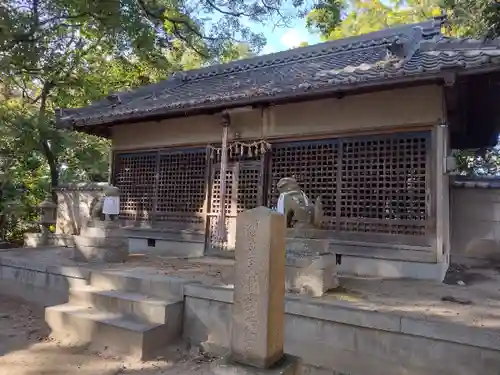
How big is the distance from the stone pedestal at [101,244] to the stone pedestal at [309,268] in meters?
4.15

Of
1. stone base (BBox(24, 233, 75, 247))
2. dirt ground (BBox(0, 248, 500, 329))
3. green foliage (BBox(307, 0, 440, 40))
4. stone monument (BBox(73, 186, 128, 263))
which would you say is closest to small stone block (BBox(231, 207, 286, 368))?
dirt ground (BBox(0, 248, 500, 329))

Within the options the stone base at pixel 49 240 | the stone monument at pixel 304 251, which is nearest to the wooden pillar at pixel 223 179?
the stone monument at pixel 304 251

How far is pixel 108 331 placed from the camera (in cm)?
534

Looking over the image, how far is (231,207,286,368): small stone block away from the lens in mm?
2842

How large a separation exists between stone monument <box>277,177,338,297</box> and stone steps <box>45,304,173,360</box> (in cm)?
203

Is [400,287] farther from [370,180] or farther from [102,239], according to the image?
[102,239]

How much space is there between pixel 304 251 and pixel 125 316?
2818 mm

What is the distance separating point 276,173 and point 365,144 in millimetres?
2098

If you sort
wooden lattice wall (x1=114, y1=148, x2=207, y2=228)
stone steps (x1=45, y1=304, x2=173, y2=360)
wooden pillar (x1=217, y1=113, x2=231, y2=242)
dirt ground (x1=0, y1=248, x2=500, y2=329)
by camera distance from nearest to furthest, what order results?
dirt ground (x1=0, y1=248, x2=500, y2=329), stone steps (x1=45, y1=304, x2=173, y2=360), wooden pillar (x1=217, y1=113, x2=231, y2=242), wooden lattice wall (x1=114, y1=148, x2=207, y2=228)

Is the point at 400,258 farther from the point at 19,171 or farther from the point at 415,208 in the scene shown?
the point at 19,171

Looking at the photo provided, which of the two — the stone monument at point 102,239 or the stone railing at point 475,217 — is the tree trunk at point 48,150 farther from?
the stone railing at point 475,217

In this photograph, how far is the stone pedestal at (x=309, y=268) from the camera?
544cm

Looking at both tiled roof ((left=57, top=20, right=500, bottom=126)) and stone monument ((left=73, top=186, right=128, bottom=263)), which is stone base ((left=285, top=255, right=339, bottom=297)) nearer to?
tiled roof ((left=57, top=20, right=500, bottom=126))

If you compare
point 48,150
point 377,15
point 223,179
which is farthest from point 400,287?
point 377,15
